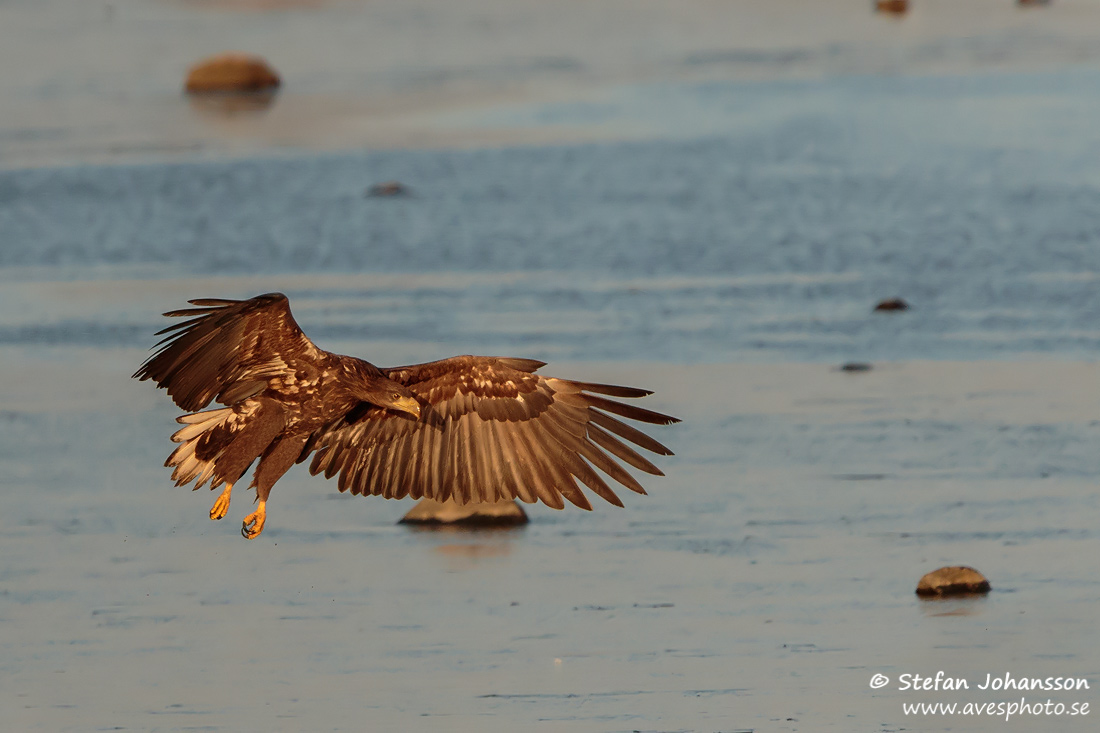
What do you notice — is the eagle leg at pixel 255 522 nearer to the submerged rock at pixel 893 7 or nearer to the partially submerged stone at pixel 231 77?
the partially submerged stone at pixel 231 77

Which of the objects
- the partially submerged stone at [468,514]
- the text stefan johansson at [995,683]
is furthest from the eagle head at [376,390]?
the partially submerged stone at [468,514]

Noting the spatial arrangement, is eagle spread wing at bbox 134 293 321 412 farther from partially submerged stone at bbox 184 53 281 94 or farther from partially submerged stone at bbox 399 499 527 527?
partially submerged stone at bbox 184 53 281 94

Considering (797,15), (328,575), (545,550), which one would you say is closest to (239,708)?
(328,575)

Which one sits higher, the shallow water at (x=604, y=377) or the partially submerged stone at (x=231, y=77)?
the partially submerged stone at (x=231, y=77)

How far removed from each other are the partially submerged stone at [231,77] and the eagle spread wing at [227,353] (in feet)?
92.8

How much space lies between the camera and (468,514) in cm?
1409

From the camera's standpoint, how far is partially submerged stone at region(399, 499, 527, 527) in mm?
14070

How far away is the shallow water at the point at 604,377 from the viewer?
11781 mm

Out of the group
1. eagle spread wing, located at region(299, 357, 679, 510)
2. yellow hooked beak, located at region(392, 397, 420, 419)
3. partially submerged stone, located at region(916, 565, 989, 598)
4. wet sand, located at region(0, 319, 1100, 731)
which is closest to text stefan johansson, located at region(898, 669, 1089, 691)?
wet sand, located at region(0, 319, 1100, 731)

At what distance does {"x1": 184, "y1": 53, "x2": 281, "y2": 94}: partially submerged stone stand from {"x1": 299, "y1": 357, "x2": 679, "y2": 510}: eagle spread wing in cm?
2762

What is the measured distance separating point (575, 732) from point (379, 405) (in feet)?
6.87

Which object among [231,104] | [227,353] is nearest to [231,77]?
[231,104]

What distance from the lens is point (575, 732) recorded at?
1089cm

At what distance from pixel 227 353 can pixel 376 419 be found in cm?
109
